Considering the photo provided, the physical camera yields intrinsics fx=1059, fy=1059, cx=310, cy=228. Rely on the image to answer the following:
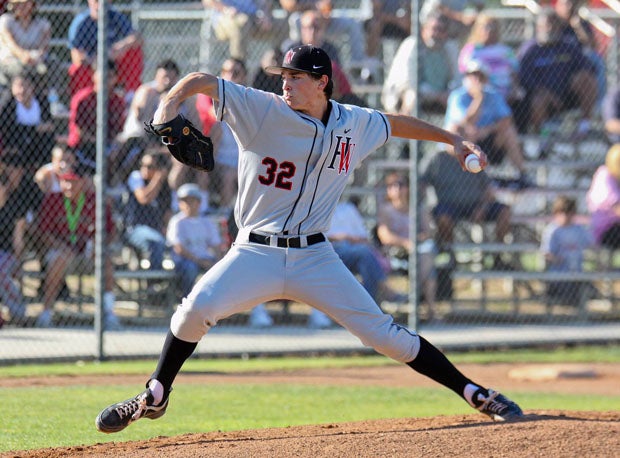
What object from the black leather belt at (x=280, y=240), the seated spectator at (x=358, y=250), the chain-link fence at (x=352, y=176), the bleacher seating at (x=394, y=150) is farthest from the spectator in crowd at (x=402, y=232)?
the black leather belt at (x=280, y=240)

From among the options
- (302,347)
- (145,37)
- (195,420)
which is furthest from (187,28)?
(195,420)

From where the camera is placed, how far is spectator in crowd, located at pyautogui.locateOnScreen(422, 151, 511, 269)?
11.2 meters

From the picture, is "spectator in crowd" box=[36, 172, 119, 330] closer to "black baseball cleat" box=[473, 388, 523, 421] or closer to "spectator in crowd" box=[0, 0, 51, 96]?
"spectator in crowd" box=[0, 0, 51, 96]

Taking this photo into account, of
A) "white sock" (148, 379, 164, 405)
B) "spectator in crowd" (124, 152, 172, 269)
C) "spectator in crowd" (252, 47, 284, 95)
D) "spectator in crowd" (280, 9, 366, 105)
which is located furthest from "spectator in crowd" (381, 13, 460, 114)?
"white sock" (148, 379, 164, 405)

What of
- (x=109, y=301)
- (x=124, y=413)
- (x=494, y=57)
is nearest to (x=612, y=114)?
(x=494, y=57)

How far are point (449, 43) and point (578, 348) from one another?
144 inches

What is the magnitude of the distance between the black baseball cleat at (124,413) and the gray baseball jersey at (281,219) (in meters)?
0.39

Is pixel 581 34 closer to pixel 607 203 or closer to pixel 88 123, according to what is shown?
pixel 607 203

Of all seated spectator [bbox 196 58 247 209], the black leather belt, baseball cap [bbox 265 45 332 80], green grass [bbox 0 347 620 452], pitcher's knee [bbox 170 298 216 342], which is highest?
baseball cap [bbox 265 45 332 80]

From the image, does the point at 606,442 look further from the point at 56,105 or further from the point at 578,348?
the point at 56,105

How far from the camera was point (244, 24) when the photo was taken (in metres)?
11.4

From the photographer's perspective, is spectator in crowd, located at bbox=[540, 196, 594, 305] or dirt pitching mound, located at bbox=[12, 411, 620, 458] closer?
dirt pitching mound, located at bbox=[12, 411, 620, 458]

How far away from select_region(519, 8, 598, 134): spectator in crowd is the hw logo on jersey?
6829 mm

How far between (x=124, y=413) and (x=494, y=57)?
820cm
